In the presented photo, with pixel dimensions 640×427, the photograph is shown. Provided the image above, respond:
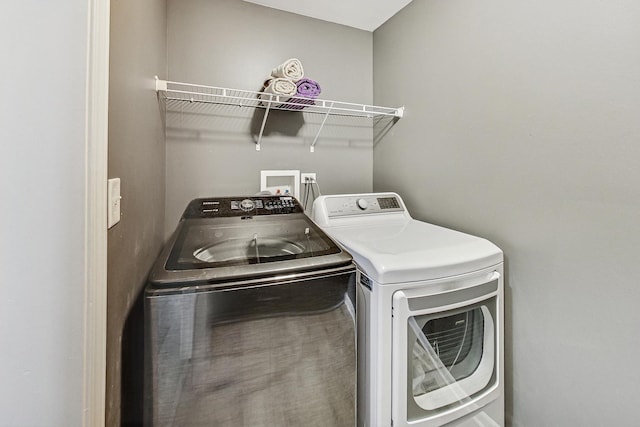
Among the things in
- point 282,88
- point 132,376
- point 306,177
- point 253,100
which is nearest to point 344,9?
point 282,88

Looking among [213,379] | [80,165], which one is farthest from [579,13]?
[213,379]

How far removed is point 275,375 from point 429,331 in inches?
24.9

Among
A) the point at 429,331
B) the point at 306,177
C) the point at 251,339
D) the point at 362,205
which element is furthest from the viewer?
the point at 306,177

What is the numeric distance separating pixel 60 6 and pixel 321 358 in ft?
3.59

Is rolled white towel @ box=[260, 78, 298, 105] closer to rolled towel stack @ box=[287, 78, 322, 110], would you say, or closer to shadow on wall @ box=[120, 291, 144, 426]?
rolled towel stack @ box=[287, 78, 322, 110]

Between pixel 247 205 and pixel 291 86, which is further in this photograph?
pixel 291 86

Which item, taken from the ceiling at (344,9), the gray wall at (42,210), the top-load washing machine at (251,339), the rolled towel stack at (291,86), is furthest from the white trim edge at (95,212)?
the ceiling at (344,9)

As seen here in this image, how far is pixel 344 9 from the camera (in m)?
1.89

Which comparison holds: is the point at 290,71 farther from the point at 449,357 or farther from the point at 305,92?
the point at 449,357

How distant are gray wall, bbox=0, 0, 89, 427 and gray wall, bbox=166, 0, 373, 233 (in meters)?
1.15

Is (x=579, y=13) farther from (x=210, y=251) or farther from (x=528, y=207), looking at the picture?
(x=210, y=251)

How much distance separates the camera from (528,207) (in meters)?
1.21

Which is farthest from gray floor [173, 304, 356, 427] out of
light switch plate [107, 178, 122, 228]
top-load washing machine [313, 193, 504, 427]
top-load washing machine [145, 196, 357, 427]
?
light switch plate [107, 178, 122, 228]

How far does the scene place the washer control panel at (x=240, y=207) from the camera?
56.9 inches
